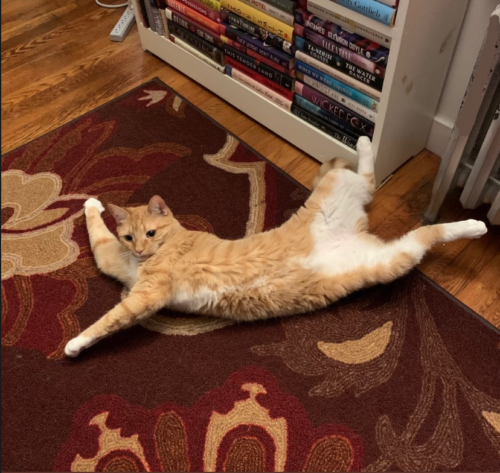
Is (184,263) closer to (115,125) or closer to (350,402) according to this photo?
(350,402)

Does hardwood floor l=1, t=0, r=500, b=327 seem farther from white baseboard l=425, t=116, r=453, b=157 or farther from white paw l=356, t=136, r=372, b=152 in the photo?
white paw l=356, t=136, r=372, b=152

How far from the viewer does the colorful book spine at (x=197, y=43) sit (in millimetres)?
1814

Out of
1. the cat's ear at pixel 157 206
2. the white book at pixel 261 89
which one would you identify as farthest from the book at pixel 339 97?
the cat's ear at pixel 157 206

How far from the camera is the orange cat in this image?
1.25 m

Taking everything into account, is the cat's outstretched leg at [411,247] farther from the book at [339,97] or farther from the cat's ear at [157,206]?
the cat's ear at [157,206]

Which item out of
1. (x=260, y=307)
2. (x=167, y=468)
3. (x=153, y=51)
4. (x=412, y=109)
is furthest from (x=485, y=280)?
(x=153, y=51)

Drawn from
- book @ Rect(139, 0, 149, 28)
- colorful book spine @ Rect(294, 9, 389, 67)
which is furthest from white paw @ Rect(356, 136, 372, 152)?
book @ Rect(139, 0, 149, 28)

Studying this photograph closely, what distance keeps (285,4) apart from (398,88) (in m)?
0.44

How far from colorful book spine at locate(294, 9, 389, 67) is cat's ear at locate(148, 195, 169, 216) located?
69cm

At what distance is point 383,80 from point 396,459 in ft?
3.26

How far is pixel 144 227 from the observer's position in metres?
1.30

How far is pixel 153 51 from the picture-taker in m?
2.14

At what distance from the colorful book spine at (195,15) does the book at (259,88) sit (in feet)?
0.50

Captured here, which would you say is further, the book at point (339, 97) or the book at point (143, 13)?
the book at point (143, 13)
